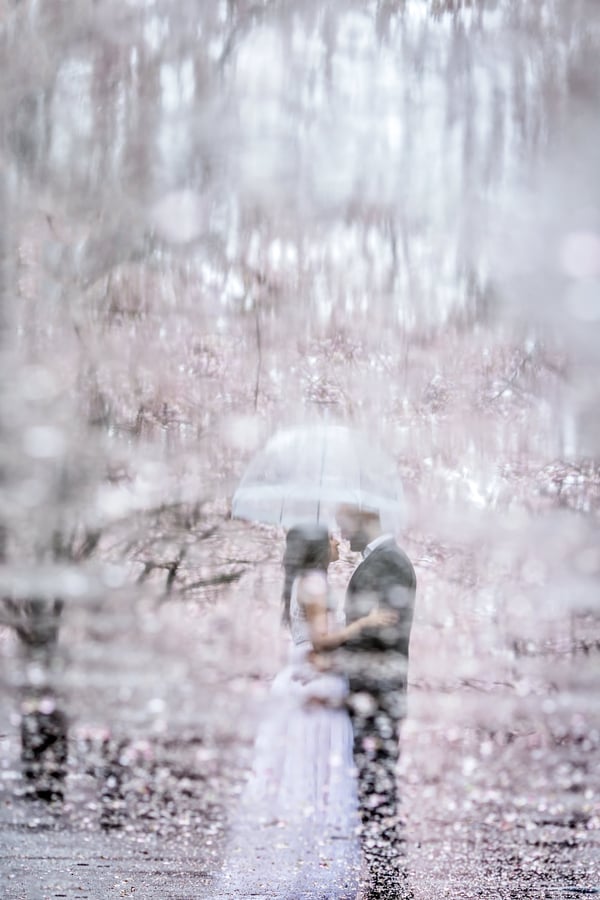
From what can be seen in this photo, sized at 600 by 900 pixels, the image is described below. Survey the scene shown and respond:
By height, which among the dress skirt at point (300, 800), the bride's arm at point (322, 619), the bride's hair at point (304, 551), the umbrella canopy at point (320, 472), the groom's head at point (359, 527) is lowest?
the dress skirt at point (300, 800)

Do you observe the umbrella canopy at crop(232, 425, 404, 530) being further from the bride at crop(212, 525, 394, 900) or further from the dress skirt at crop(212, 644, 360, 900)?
the dress skirt at crop(212, 644, 360, 900)

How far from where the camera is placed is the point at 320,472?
4.00ft

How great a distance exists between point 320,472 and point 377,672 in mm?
326

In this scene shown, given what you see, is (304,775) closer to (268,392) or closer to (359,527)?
(359,527)

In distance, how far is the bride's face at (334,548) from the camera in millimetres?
1222

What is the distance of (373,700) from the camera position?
3.99ft

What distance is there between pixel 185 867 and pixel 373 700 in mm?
389

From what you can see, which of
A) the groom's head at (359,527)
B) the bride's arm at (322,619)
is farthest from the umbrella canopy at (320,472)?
the bride's arm at (322,619)

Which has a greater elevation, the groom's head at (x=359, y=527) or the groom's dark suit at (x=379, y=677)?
the groom's head at (x=359, y=527)

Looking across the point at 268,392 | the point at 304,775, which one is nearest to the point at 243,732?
the point at 304,775

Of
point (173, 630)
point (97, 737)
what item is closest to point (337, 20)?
point (173, 630)

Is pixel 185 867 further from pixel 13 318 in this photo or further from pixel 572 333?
pixel 572 333

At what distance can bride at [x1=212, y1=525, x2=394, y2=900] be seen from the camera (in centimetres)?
119

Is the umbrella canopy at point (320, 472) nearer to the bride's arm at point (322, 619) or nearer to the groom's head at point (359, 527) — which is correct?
the groom's head at point (359, 527)
